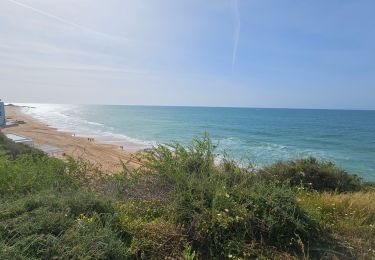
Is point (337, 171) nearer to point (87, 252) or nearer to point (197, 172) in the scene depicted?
point (197, 172)

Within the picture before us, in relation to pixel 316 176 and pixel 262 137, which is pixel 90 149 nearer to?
pixel 316 176

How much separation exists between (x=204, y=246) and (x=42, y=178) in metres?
3.04

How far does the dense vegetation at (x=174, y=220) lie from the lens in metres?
2.89

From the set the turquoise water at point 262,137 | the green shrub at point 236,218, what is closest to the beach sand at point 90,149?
the turquoise water at point 262,137

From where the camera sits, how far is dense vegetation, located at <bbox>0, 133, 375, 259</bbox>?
9.50ft

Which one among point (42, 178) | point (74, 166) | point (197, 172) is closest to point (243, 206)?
point (197, 172)

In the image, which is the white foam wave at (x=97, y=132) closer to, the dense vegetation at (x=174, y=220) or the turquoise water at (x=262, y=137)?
the turquoise water at (x=262, y=137)

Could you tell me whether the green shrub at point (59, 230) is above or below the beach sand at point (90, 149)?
above

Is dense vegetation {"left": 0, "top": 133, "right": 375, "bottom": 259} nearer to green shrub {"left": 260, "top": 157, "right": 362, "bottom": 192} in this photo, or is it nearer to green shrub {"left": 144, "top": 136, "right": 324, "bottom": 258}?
green shrub {"left": 144, "top": 136, "right": 324, "bottom": 258}

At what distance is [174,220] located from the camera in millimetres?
3842

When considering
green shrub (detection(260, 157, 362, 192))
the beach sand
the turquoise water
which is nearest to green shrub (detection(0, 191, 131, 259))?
the turquoise water

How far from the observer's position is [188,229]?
3670 millimetres

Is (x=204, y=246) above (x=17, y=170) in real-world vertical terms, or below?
below

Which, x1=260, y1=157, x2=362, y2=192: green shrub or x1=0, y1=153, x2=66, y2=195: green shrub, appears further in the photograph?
x1=260, y1=157, x2=362, y2=192: green shrub
